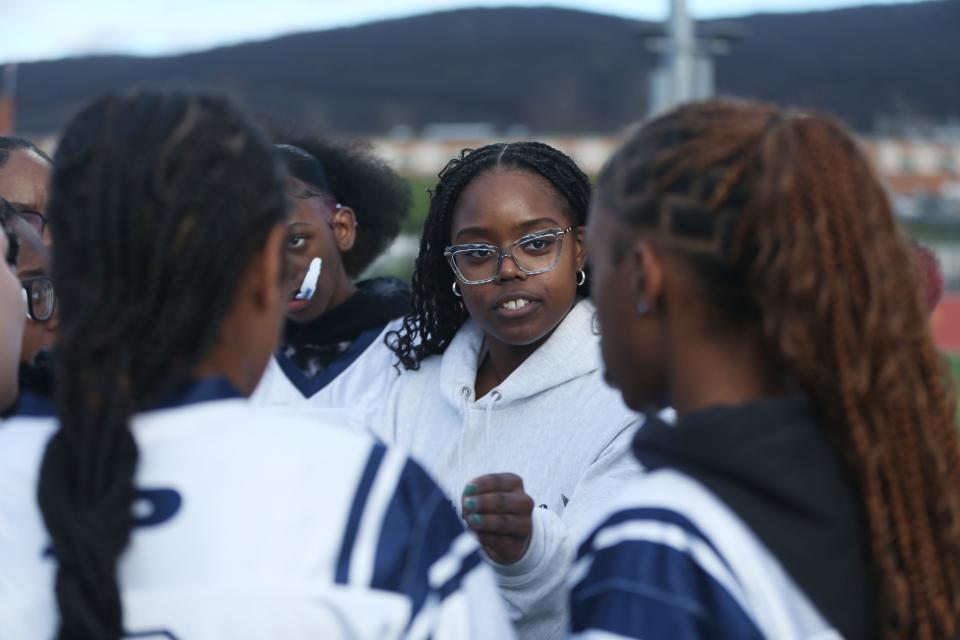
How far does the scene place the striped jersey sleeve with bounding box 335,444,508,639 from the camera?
4.84ft

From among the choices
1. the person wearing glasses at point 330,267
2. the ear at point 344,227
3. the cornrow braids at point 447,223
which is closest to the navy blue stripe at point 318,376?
the person wearing glasses at point 330,267

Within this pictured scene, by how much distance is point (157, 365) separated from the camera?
1.44m

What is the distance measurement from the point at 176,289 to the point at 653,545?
2.29ft

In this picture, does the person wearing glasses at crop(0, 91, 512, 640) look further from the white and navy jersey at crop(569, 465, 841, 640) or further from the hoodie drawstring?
the hoodie drawstring

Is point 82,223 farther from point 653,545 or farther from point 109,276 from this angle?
point 653,545

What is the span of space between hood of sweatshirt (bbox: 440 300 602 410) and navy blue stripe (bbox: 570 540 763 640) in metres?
1.13

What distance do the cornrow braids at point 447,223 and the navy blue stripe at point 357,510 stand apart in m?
1.31

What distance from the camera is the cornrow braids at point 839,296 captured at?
1508mm

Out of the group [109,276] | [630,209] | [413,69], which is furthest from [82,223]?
[413,69]

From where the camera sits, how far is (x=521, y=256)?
8.86 ft

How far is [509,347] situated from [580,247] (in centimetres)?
30

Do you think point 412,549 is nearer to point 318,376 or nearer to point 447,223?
point 447,223

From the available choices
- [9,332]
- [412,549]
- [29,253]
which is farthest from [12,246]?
[412,549]

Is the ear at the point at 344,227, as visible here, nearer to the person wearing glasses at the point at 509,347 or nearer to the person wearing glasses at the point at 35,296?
the person wearing glasses at the point at 509,347
